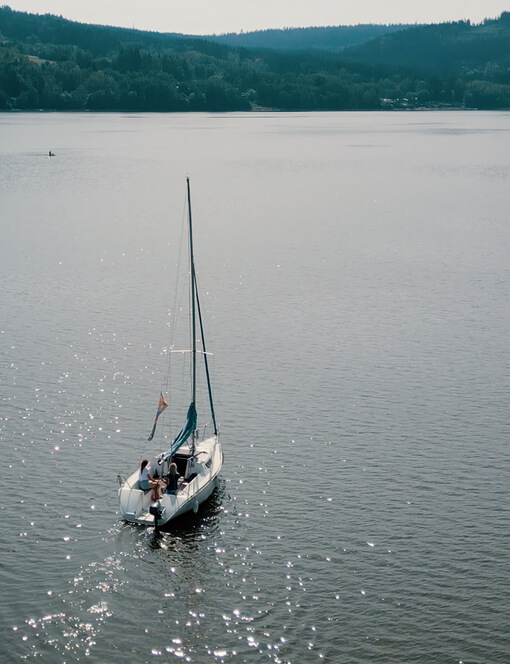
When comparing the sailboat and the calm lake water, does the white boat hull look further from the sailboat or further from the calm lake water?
the calm lake water

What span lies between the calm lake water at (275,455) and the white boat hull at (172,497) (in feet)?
2.21

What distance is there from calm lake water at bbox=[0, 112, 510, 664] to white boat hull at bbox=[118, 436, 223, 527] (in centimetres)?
67

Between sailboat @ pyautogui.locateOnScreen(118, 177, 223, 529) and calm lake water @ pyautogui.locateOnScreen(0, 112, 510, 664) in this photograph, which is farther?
sailboat @ pyautogui.locateOnScreen(118, 177, 223, 529)

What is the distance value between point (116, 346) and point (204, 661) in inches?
1517

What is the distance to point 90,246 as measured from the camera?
109000 mm

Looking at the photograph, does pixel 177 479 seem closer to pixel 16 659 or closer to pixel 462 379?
pixel 16 659

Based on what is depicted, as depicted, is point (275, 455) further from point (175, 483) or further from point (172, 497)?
point (172, 497)

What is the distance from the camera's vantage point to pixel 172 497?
42281 mm

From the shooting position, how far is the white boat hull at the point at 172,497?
4145 cm

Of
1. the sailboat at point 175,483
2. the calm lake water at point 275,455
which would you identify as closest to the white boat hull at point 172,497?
the sailboat at point 175,483

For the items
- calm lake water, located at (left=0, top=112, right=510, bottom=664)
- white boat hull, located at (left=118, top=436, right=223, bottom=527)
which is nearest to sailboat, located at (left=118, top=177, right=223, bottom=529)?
white boat hull, located at (left=118, top=436, right=223, bottom=527)

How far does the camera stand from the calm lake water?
3469 cm

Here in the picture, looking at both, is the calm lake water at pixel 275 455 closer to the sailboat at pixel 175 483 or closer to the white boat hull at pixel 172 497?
the white boat hull at pixel 172 497

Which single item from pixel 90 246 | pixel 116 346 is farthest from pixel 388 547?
pixel 90 246
